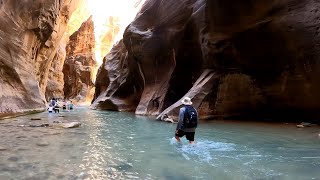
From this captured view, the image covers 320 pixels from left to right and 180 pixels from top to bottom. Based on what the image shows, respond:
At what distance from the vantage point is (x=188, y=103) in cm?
862

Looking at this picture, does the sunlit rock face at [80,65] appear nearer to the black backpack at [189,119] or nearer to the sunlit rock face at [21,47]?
the sunlit rock face at [21,47]

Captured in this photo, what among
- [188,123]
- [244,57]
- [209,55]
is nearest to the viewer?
[188,123]

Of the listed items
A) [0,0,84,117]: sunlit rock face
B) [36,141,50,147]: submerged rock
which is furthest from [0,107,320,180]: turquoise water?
[0,0,84,117]: sunlit rock face

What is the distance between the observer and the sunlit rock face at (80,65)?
5934 cm

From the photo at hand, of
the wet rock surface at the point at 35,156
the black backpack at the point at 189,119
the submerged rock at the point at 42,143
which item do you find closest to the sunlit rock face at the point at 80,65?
the wet rock surface at the point at 35,156

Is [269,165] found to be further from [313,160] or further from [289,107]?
[289,107]

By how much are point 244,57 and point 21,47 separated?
13326mm

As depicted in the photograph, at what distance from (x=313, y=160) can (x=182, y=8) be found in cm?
1642

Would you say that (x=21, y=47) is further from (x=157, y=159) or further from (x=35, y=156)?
(x=157, y=159)

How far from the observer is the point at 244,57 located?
16609 mm

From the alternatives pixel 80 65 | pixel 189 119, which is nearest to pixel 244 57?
pixel 189 119

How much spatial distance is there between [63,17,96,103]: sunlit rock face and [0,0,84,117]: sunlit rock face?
35.0m

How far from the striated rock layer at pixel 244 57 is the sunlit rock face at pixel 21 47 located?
800 centimetres

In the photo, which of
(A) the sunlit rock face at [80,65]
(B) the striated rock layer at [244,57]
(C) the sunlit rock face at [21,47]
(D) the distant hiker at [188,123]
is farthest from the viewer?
(A) the sunlit rock face at [80,65]
